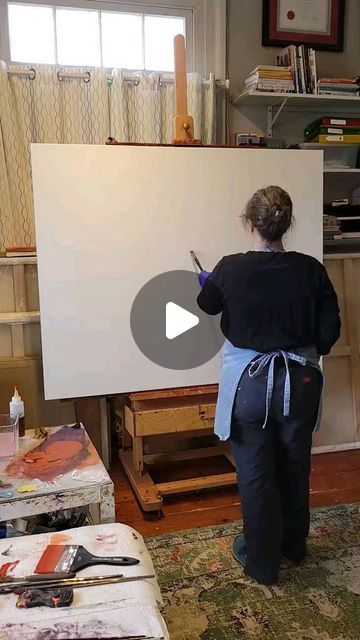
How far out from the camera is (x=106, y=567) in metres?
1.17

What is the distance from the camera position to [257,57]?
2895mm

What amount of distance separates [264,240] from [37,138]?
1388mm

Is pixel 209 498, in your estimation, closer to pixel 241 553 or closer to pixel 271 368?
pixel 241 553

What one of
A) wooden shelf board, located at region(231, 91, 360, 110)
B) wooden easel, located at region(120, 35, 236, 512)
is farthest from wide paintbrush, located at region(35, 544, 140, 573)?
wooden shelf board, located at region(231, 91, 360, 110)

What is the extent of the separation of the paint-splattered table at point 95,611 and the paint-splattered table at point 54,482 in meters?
0.16

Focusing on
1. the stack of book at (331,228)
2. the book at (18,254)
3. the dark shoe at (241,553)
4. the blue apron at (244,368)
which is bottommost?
the dark shoe at (241,553)

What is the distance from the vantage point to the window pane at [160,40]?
2.82m

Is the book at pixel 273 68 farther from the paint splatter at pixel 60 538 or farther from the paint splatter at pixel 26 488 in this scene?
the paint splatter at pixel 60 538

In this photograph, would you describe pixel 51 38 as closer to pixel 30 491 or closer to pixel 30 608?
pixel 30 491

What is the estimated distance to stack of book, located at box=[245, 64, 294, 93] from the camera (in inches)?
106

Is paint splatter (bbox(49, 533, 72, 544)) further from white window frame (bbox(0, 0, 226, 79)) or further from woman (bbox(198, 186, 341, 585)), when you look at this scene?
white window frame (bbox(0, 0, 226, 79))

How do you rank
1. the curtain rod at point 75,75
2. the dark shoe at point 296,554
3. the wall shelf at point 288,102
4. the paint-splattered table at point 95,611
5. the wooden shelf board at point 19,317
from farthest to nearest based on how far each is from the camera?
the wall shelf at point 288,102 < the curtain rod at point 75,75 < the wooden shelf board at point 19,317 < the dark shoe at point 296,554 < the paint-splattered table at point 95,611
